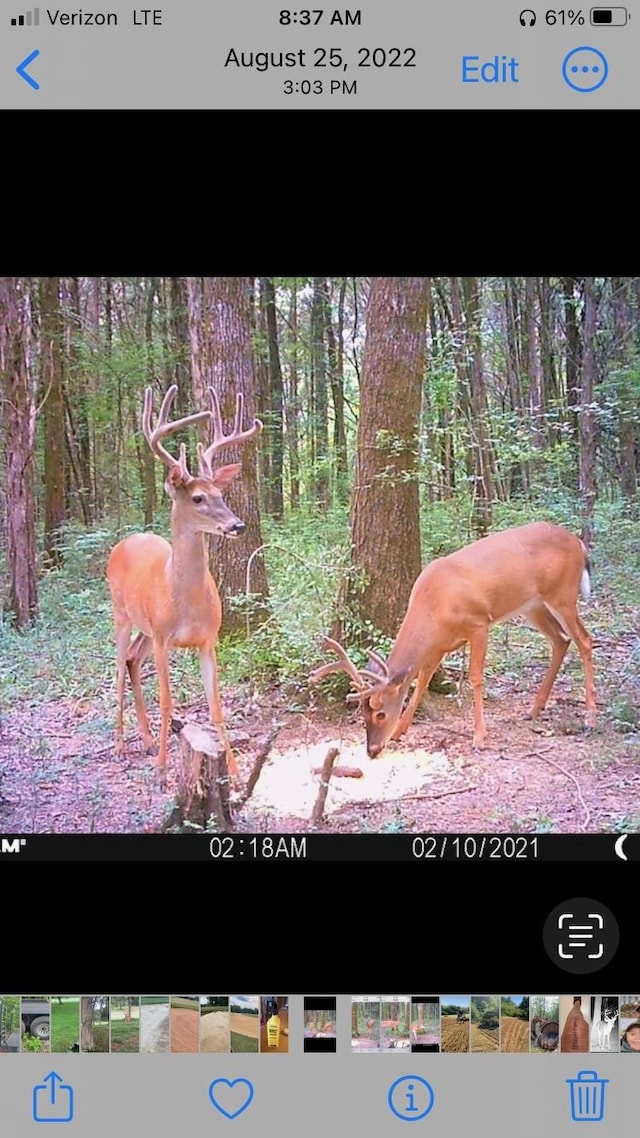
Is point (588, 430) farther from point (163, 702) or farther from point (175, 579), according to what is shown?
point (163, 702)

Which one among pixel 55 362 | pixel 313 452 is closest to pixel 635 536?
pixel 313 452

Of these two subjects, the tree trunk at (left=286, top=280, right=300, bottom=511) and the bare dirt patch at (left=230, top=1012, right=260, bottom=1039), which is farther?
the tree trunk at (left=286, top=280, right=300, bottom=511)

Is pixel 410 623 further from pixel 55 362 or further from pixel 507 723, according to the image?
pixel 55 362

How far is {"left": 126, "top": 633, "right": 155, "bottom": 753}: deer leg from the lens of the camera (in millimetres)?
2098

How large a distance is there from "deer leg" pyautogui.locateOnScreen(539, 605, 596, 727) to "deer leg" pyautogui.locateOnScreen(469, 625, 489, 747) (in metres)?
0.19

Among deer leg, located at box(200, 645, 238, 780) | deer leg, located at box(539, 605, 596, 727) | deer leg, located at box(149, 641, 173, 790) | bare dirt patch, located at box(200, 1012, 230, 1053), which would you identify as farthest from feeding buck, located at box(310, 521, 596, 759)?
bare dirt patch, located at box(200, 1012, 230, 1053)

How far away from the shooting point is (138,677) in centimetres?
213

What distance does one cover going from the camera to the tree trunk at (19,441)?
6.57 ft
